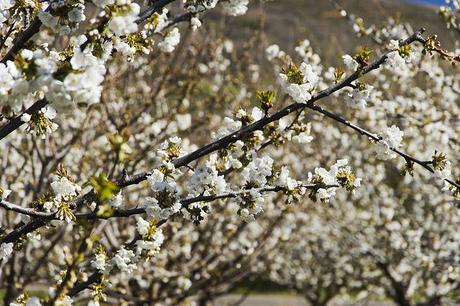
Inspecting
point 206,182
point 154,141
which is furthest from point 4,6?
point 154,141

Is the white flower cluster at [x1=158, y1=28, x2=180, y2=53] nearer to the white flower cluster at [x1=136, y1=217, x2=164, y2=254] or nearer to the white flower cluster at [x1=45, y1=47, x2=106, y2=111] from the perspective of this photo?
the white flower cluster at [x1=136, y1=217, x2=164, y2=254]

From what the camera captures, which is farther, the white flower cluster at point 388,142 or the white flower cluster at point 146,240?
the white flower cluster at point 388,142

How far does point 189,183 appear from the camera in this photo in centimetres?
265

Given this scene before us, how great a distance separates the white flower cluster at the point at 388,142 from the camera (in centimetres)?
276

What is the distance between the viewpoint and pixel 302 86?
2477mm

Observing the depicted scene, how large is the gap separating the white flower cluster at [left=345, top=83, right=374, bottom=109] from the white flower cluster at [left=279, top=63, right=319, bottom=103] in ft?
0.85

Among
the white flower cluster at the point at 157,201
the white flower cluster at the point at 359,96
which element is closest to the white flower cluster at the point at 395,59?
the white flower cluster at the point at 359,96

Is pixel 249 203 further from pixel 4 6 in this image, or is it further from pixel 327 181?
pixel 4 6

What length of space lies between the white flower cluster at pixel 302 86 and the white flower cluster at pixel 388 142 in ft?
1.64

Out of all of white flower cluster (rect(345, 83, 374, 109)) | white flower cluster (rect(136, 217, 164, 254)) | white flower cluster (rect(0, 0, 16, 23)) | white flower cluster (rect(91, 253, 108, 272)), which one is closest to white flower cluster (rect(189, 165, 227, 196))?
white flower cluster (rect(136, 217, 164, 254))

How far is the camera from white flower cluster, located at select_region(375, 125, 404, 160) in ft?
9.04

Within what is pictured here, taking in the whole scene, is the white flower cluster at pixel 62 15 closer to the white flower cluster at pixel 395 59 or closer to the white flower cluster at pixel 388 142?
the white flower cluster at pixel 395 59

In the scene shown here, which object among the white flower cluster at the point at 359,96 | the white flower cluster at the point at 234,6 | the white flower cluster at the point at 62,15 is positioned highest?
the white flower cluster at the point at 62,15

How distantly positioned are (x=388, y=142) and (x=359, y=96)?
282 millimetres
